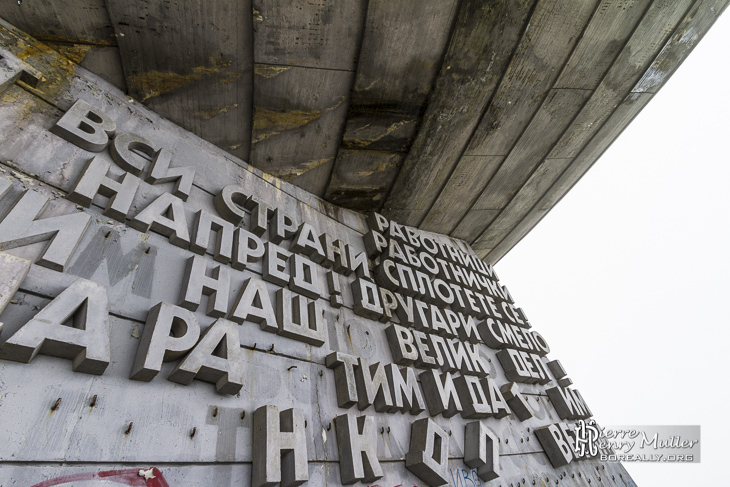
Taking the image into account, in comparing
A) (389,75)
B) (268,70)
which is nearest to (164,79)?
(268,70)

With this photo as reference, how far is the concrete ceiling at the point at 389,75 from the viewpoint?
9.52ft

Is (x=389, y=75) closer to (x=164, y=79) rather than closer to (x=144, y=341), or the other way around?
(x=164, y=79)

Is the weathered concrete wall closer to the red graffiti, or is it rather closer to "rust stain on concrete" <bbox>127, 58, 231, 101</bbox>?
the red graffiti

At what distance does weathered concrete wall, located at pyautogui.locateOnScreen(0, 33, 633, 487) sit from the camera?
160 cm

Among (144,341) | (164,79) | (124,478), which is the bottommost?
(124,478)

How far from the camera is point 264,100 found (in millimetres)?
3504

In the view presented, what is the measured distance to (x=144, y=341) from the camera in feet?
6.39

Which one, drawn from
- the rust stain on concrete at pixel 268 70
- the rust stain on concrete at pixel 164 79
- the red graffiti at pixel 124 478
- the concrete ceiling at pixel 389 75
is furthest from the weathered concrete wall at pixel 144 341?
the rust stain on concrete at pixel 268 70

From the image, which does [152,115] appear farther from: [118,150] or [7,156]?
[7,156]

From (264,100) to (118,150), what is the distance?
1.44 m

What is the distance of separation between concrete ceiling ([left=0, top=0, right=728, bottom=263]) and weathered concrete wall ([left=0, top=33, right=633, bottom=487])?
1.36 feet

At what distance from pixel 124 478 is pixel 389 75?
3812 millimetres

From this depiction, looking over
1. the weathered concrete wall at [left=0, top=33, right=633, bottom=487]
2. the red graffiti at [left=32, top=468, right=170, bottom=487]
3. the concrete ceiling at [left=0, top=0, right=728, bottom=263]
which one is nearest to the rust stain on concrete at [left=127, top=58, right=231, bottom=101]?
the concrete ceiling at [left=0, top=0, right=728, bottom=263]

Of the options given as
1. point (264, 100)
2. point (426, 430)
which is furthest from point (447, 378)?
point (264, 100)
